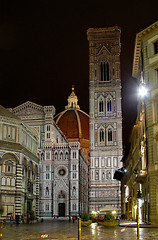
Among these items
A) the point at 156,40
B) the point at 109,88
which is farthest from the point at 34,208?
the point at 109,88

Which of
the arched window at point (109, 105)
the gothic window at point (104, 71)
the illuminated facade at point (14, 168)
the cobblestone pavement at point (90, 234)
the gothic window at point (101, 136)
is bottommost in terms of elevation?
the cobblestone pavement at point (90, 234)

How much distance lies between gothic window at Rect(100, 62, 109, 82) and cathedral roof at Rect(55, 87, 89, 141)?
32579 mm

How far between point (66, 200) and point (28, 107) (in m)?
22.2

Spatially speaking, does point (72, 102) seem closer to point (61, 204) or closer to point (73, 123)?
point (73, 123)

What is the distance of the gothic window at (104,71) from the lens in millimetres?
87625

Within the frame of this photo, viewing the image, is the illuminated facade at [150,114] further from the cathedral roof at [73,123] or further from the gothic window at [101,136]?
the cathedral roof at [73,123]

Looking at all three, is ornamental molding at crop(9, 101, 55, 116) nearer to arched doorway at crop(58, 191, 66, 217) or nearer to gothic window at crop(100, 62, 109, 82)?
gothic window at crop(100, 62, 109, 82)

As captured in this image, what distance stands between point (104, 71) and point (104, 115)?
11.5 meters

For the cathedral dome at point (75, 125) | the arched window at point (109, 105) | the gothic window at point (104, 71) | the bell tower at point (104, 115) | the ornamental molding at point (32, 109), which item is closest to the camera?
the ornamental molding at point (32, 109)

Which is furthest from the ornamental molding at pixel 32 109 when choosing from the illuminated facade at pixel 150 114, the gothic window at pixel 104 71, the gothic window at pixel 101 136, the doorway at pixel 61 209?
the illuminated facade at pixel 150 114

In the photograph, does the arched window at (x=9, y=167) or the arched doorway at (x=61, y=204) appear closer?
the arched window at (x=9, y=167)

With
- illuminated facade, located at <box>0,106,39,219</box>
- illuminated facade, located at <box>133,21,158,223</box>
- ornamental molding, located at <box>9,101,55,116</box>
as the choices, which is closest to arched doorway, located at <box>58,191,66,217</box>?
ornamental molding, located at <box>9,101,55,116</box>

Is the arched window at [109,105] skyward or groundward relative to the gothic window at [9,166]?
skyward

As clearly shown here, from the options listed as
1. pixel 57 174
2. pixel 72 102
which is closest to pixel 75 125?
pixel 72 102
